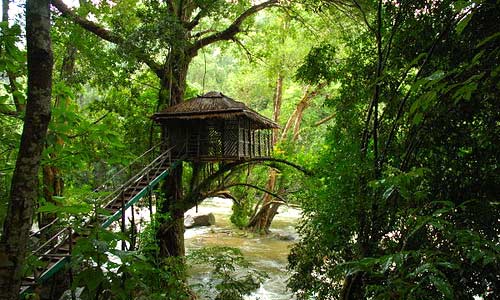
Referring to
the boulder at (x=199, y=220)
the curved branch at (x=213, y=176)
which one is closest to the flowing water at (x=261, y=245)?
the boulder at (x=199, y=220)

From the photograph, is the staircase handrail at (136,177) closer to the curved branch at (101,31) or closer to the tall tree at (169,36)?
the tall tree at (169,36)

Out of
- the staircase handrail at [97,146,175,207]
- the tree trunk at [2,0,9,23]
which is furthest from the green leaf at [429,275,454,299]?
the tree trunk at [2,0,9,23]

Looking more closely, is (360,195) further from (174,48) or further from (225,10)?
(225,10)

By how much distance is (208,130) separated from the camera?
11.2 m

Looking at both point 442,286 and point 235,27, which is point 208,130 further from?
point 442,286

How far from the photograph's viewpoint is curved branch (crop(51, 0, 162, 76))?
8460 millimetres

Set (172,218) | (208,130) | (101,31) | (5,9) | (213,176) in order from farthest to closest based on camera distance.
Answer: (208,130) < (213,176) < (172,218) < (101,31) < (5,9)

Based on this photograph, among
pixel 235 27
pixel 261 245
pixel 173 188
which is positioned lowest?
pixel 261 245

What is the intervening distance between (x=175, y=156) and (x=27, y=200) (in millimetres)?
8692

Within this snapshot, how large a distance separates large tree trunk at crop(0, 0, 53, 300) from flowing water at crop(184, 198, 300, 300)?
27.8ft

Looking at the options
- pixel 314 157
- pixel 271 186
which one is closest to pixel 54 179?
pixel 314 157

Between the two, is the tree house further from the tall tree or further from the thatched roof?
the tall tree

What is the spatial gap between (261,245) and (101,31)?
10.8 metres

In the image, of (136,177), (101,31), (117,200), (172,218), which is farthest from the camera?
(172,218)
